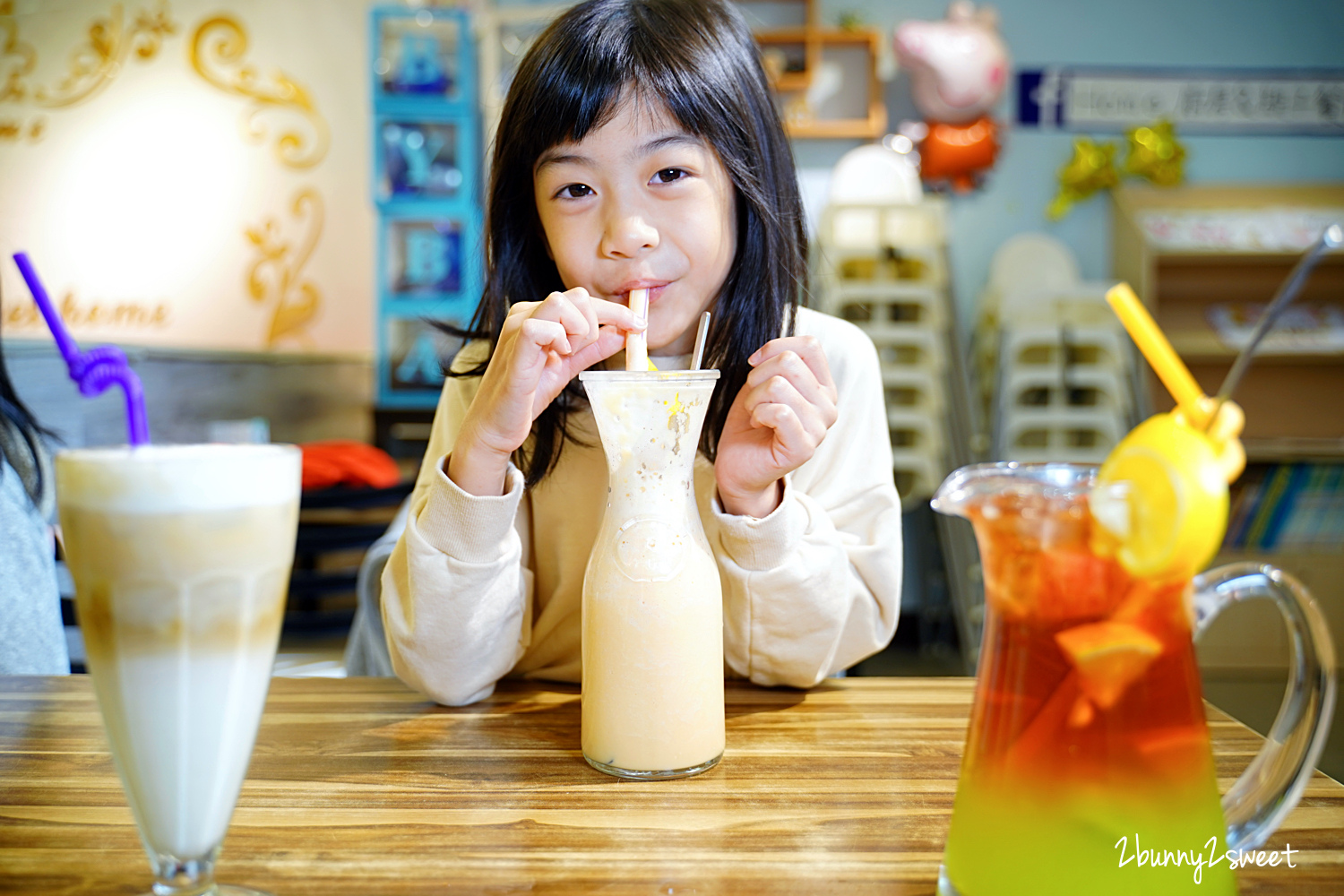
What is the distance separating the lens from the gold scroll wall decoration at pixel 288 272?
12.5 feet

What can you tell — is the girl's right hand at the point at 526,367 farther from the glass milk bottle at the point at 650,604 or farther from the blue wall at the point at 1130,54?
the blue wall at the point at 1130,54

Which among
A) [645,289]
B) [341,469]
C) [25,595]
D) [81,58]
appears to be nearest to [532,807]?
[645,289]

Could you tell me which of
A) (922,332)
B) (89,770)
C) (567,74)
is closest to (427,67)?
(922,332)

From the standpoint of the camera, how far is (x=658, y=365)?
110 cm

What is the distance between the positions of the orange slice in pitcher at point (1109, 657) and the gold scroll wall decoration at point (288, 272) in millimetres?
3813

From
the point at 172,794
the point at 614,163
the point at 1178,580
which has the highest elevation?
→ the point at 614,163

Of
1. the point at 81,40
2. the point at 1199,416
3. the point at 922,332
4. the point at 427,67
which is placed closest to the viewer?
the point at 1199,416

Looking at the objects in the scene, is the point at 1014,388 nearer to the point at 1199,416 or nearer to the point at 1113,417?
the point at 1113,417

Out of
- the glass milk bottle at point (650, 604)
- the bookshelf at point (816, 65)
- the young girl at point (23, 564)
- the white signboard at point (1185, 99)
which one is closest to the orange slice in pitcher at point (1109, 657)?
the glass milk bottle at point (650, 604)

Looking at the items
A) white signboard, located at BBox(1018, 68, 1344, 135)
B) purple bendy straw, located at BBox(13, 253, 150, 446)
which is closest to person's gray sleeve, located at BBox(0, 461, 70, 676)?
purple bendy straw, located at BBox(13, 253, 150, 446)

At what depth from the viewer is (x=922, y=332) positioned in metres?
3.63

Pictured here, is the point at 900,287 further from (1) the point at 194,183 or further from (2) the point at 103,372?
(2) the point at 103,372

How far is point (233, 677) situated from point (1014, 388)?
3476 mm

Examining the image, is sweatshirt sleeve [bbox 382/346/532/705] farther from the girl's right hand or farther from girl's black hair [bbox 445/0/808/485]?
girl's black hair [bbox 445/0/808/485]
